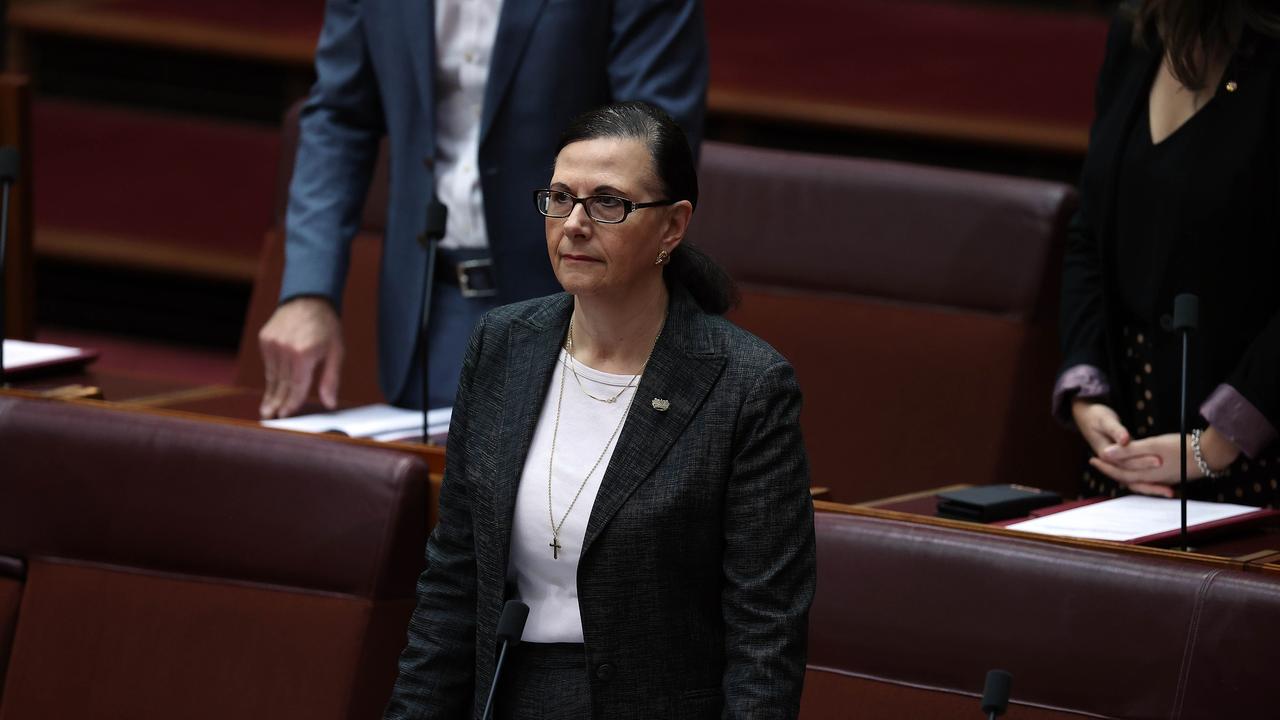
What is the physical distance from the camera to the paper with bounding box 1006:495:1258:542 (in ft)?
4.52

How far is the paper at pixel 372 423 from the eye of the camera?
5.22 ft

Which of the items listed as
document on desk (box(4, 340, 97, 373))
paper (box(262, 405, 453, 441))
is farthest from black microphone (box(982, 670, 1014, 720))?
document on desk (box(4, 340, 97, 373))

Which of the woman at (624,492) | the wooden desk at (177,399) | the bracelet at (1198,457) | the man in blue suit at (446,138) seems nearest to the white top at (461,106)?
the man in blue suit at (446,138)

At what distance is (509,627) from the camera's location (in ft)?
3.46

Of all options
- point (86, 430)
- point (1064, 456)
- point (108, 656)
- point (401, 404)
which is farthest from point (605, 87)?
point (1064, 456)

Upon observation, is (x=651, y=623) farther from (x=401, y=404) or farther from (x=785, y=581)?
(x=401, y=404)

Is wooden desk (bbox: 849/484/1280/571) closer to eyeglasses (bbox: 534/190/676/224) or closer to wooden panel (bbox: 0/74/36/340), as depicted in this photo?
eyeglasses (bbox: 534/190/676/224)

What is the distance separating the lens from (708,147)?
2314 millimetres

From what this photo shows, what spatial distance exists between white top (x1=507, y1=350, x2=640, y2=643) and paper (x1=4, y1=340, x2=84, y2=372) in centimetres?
81

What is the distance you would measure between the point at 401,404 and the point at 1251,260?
2.50 feet

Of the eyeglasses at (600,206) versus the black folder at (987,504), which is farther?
the black folder at (987,504)

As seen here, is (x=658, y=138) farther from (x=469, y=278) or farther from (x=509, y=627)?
(x=469, y=278)

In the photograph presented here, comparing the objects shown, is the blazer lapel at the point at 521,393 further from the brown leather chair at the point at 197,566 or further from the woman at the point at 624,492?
the brown leather chair at the point at 197,566

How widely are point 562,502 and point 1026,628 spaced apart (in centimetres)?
41
